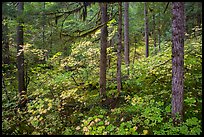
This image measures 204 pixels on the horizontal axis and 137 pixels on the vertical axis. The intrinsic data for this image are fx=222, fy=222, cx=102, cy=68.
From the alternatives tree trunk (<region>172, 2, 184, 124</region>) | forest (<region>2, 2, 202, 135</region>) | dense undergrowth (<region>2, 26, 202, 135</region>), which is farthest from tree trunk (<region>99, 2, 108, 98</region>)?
tree trunk (<region>172, 2, 184, 124</region>)

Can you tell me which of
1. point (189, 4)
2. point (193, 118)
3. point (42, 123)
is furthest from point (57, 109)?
point (189, 4)

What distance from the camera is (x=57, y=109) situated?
9984 millimetres

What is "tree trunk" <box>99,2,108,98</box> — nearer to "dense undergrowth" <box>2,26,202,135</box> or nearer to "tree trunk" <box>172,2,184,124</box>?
"dense undergrowth" <box>2,26,202,135</box>

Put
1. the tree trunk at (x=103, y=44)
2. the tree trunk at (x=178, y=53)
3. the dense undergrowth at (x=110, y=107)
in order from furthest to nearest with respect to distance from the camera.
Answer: the tree trunk at (x=103, y=44)
the dense undergrowth at (x=110, y=107)
the tree trunk at (x=178, y=53)

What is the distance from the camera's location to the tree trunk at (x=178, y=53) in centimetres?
689

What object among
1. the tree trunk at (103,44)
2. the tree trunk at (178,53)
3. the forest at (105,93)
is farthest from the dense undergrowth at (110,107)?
the tree trunk at (178,53)

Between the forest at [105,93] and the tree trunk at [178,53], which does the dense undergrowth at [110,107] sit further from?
the tree trunk at [178,53]

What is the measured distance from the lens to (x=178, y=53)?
22.8ft

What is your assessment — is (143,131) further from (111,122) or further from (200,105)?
(200,105)

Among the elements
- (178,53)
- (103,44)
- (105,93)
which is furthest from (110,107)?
(178,53)

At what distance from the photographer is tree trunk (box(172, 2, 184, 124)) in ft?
22.6

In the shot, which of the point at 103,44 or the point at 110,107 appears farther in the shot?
the point at 103,44

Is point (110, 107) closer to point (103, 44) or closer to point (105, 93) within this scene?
point (105, 93)

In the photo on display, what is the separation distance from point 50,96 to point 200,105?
704 centimetres
